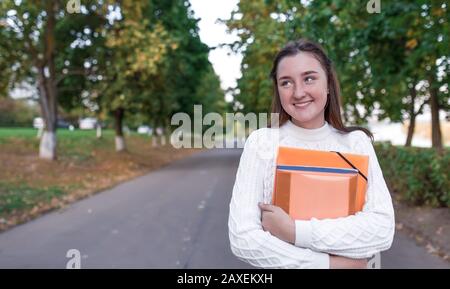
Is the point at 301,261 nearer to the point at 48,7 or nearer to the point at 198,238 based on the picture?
the point at 198,238

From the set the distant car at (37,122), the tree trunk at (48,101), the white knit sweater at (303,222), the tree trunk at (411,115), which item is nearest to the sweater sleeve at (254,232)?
the white knit sweater at (303,222)

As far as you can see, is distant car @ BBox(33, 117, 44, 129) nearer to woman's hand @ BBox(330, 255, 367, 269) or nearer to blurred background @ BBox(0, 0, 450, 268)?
blurred background @ BBox(0, 0, 450, 268)

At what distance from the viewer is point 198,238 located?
6.70 metres

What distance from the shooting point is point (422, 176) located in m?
7.84

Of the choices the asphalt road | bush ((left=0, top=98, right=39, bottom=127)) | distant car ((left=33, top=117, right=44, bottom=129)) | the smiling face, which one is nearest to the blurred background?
the asphalt road

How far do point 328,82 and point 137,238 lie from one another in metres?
5.52

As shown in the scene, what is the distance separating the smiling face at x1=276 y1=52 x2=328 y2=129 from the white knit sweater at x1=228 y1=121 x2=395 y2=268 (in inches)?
3.1

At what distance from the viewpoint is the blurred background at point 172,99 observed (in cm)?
595

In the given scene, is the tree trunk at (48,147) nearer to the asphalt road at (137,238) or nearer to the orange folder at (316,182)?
the asphalt road at (137,238)

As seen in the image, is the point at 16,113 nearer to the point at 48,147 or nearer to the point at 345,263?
the point at 48,147

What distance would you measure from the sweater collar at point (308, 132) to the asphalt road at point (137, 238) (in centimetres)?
379

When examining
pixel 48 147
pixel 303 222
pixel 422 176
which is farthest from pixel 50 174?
pixel 303 222
